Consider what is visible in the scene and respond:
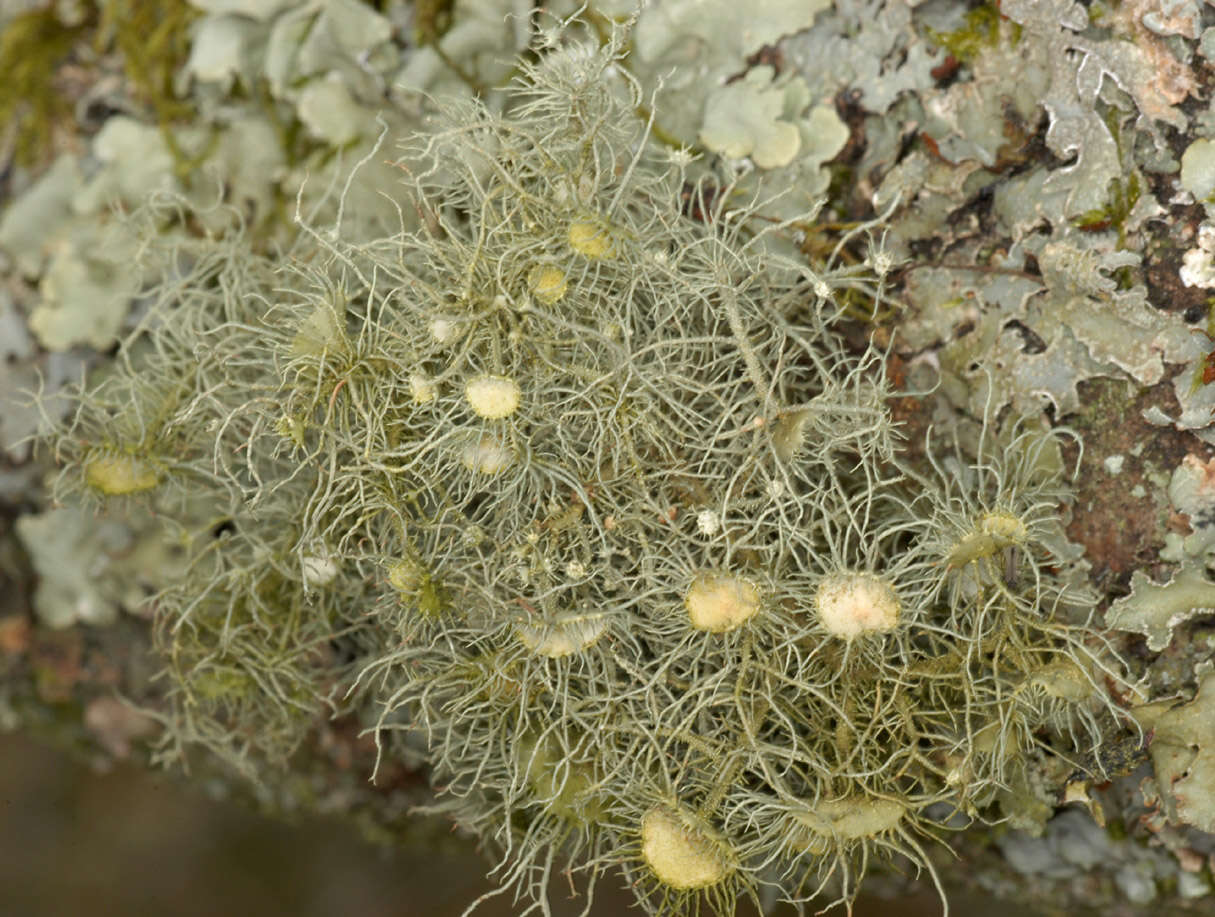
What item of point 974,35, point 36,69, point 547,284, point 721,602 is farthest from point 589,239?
point 36,69

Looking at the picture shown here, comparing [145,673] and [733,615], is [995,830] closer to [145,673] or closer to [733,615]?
[733,615]

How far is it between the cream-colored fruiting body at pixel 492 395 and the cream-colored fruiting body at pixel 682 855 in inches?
14.2

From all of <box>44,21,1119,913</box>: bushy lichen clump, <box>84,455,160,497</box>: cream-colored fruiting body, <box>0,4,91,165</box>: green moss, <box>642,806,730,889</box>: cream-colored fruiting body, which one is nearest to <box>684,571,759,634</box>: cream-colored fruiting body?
<box>44,21,1119,913</box>: bushy lichen clump

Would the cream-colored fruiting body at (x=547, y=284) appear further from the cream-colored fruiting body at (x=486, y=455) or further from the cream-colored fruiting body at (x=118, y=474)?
the cream-colored fruiting body at (x=118, y=474)

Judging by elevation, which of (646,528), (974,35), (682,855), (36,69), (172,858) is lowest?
(172,858)

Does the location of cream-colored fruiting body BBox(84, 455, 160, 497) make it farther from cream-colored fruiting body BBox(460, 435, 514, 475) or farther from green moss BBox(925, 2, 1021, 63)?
green moss BBox(925, 2, 1021, 63)

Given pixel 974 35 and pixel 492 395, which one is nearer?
pixel 492 395

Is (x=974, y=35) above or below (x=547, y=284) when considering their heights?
above

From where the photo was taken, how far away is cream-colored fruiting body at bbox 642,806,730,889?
2.68ft

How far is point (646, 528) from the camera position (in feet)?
2.91

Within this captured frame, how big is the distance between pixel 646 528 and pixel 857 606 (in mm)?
192

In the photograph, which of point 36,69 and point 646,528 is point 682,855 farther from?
point 36,69

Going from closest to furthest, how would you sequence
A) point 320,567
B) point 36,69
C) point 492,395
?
point 492,395
point 320,567
point 36,69

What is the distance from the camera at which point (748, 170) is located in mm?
1006
